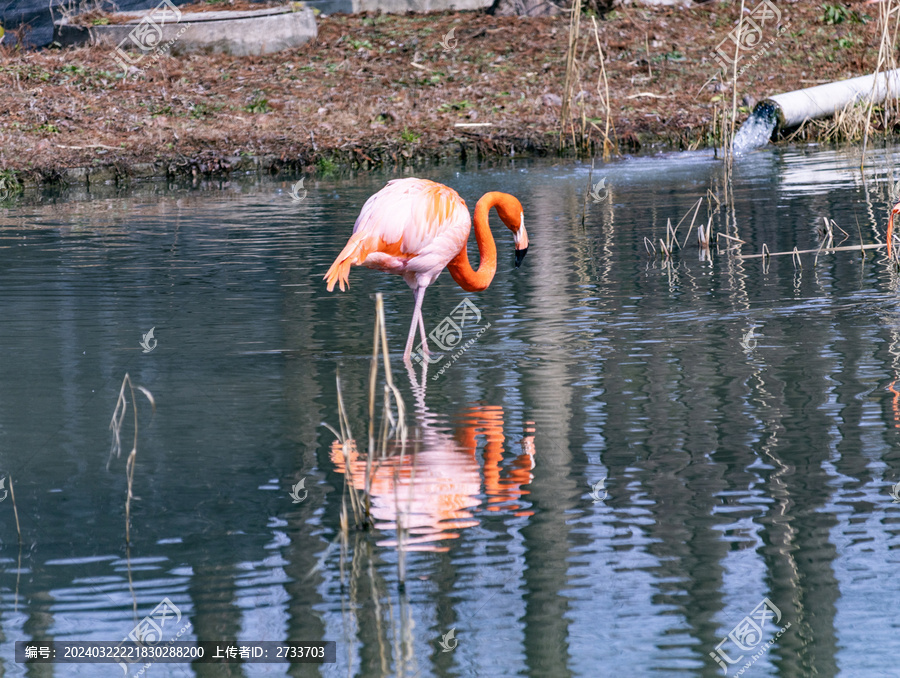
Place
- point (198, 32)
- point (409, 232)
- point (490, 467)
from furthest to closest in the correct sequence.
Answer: point (198, 32)
point (409, 232)
point (490, 467)

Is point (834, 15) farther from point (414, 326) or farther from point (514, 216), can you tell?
point (414, 326)

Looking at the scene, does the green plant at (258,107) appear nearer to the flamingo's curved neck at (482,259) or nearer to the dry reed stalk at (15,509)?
the flamingo's curved neck at (482,259)

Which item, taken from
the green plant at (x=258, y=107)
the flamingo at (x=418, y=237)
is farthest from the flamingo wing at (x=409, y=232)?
the green plant at (x=258, y=107)

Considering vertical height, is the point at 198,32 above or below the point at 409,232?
above

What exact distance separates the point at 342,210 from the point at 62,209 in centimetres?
389

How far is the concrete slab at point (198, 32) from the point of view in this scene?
23422 millimetres

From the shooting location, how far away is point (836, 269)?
8.99m

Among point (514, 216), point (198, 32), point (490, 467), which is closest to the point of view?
point (490, 467)

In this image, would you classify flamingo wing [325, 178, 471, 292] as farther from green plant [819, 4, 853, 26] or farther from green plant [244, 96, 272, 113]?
green plant [819, 4, 853, 26]

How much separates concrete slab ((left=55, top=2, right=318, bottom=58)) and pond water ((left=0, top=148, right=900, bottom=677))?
14.3 m

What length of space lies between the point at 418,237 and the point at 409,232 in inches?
2.5

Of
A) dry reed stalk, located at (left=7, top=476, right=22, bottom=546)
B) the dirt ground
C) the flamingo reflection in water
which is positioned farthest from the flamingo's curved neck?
the dirt ground

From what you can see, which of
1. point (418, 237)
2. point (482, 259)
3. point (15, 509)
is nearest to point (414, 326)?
point (418, 237)

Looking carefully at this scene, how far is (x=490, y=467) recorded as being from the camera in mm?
5176
